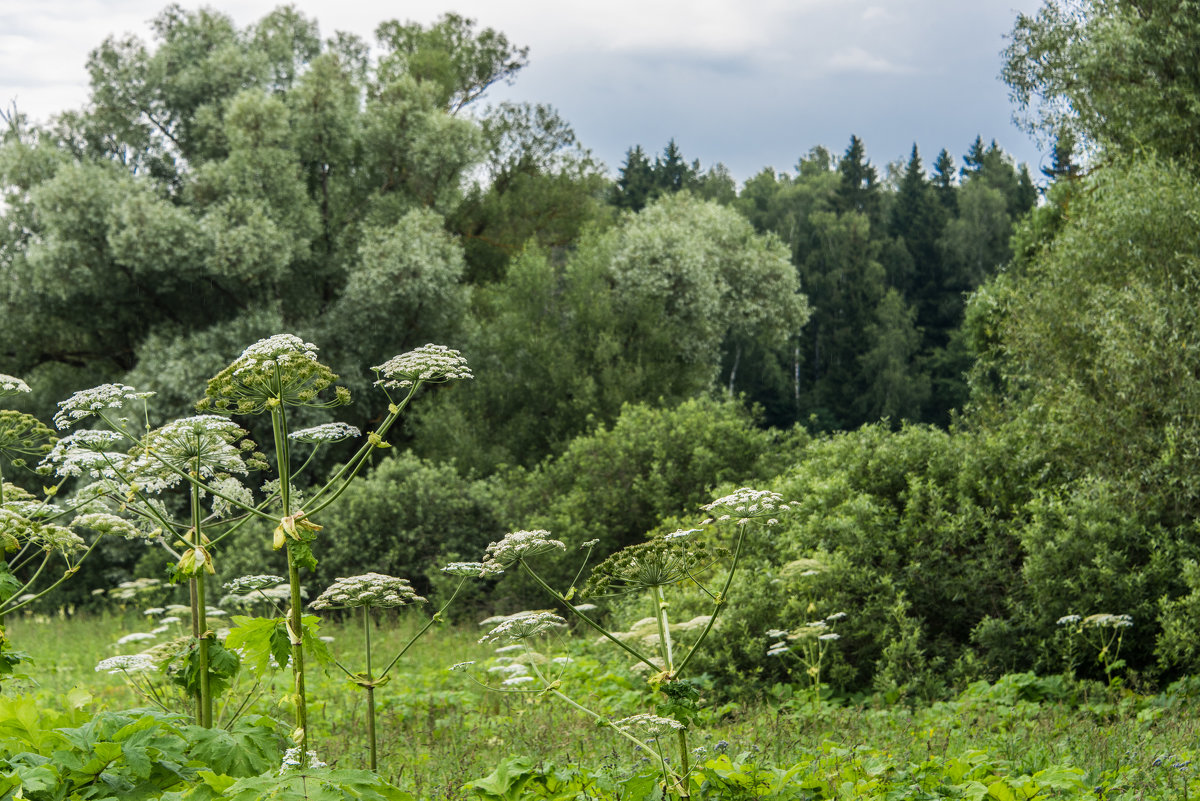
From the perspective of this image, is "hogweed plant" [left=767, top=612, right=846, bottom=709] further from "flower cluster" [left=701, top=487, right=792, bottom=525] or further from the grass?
"flower cluster" [left=701, top=487, right=792, bottom=525]

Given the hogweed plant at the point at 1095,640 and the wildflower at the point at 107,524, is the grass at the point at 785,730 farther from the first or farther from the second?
the wildflower at the point at 107,524

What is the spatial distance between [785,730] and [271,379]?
13.6 ft

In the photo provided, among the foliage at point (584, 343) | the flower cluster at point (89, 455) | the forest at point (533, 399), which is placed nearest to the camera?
the flower cluster at point (89, 455)

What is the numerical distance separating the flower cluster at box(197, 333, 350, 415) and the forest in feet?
0.06

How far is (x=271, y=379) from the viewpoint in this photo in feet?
10.7

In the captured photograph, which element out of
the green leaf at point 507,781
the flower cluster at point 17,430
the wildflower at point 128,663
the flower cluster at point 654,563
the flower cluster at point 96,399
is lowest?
the green leaf at point 507,781

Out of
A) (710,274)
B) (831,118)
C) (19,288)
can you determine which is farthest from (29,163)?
(831,118)

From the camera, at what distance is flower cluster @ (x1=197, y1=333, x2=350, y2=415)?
3189 millimetres

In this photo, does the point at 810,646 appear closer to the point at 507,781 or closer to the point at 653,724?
the point at 507,781

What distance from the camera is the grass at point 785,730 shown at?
4711 mm

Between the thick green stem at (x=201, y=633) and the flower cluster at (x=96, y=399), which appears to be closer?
the thick green stem at (x=201, y=633)

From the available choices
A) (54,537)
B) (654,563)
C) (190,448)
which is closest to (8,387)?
(54,537)

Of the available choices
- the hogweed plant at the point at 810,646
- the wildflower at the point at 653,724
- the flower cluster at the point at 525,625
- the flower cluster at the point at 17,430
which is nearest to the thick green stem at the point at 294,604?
the flower cluster at the point at 525,625

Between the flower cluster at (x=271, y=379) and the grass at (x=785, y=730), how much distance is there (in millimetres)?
2060
